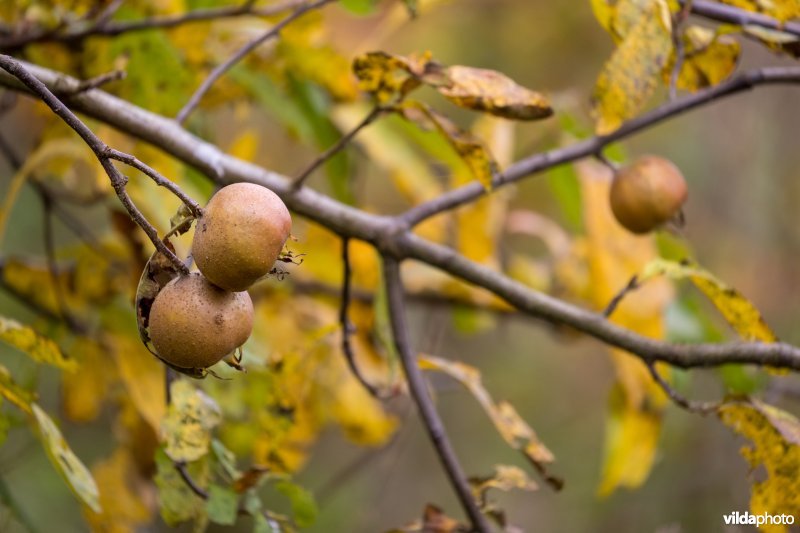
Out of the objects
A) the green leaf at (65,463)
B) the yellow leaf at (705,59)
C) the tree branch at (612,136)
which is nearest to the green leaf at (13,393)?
the green leaf at (65,463)

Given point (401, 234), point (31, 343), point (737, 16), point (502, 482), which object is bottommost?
point (502, 482)

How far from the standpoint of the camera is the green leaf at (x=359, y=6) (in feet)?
4.09

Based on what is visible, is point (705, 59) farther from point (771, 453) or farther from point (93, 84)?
point (93, 84)

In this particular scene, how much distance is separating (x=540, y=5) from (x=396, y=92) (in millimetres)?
2849

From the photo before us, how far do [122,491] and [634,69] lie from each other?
1.04 meters

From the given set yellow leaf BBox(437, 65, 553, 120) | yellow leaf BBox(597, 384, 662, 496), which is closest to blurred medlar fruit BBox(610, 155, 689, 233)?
yellow leaf BBox(437, 65, 553, 120)

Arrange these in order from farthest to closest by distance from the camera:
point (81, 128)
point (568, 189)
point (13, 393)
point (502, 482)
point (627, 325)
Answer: point (568, 189), point (627, 325), point (502, 482), point (13, 393), point (81, 128)

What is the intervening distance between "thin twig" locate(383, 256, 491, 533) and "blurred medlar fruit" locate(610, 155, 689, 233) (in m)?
0.31

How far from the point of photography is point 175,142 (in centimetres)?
100

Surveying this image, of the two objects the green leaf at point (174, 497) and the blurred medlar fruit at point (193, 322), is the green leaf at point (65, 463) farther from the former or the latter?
the blurred medlar fruit at point (193, 322)

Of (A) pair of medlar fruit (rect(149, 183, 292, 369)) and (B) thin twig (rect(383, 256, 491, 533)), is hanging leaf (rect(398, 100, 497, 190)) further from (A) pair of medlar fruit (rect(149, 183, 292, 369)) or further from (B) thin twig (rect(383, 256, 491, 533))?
(A) pair of medlar fruit (rect(149, 183, 292, 369))

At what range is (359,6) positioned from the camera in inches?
49.3

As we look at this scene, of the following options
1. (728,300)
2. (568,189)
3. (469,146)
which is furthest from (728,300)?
(568,189)

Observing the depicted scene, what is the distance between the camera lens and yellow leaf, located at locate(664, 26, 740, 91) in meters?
1.08
